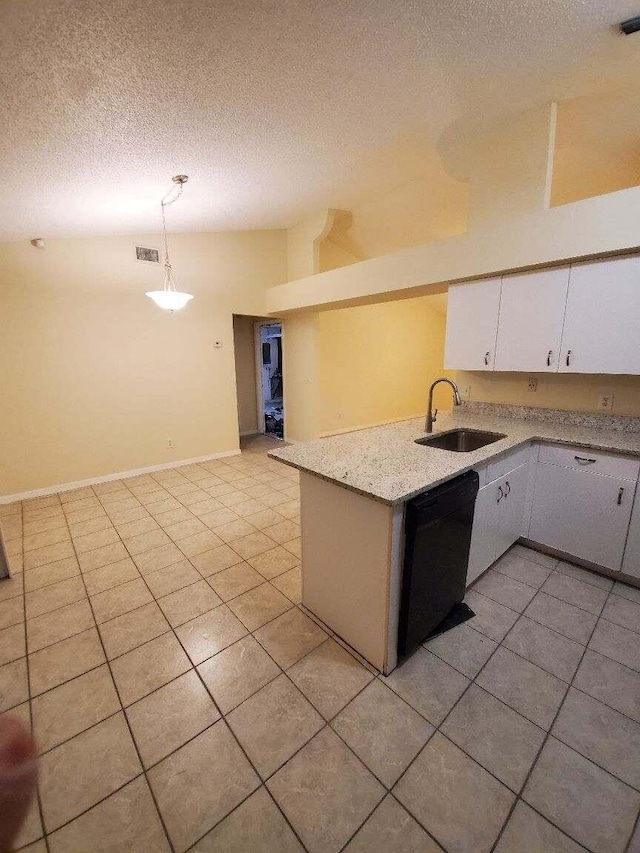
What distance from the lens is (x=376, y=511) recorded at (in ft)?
4.98

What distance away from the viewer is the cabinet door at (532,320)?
7.71 feet

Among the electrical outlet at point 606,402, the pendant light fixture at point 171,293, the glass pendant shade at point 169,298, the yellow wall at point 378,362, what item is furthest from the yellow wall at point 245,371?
the electrical outlet at point 606,402

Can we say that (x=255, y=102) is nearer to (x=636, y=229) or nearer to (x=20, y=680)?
(x=636, y=229)

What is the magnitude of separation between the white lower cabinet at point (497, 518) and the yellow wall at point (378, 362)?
356 cm

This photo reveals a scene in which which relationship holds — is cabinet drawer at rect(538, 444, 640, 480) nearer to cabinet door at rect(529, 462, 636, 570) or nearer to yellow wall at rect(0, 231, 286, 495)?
cabinet door at rect(529, 462, 636, 570)

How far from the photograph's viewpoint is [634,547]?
214 centimetres

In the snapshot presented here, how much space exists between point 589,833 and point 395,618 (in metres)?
0.81

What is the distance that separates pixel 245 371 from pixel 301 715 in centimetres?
548

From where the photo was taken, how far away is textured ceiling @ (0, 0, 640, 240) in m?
1.29

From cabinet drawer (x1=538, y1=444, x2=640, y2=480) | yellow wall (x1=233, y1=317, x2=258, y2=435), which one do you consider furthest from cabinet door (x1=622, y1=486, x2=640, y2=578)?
yellow wall (x1=233, y1=317, x2=258, y2=435)

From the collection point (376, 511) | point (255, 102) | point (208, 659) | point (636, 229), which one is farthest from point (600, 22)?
point (208, 659)

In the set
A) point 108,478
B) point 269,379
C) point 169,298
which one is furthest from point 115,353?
point 269,379

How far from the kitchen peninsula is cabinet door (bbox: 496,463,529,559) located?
1 cm

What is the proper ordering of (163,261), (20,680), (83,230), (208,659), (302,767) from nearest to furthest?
1. (302,767)
2. (20,680)
3. (208,659)
4. (83,230)
5. (163,261)
